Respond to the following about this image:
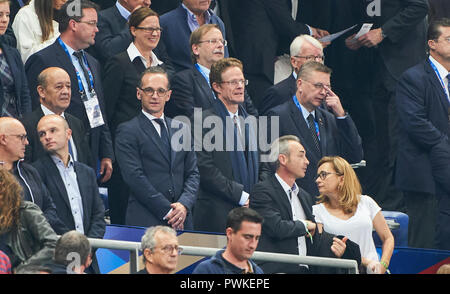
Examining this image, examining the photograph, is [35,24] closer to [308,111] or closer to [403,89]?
[308,111]

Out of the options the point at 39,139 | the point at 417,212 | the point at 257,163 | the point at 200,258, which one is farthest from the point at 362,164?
the point at 39,139

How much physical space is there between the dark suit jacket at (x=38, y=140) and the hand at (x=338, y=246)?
1824 millimetres

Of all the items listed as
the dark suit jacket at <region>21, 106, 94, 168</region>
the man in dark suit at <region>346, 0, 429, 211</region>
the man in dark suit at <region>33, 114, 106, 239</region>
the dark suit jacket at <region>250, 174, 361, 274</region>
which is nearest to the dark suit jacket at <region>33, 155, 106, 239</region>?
the man in dark suit at <region>33, 114, 106, 239</region>

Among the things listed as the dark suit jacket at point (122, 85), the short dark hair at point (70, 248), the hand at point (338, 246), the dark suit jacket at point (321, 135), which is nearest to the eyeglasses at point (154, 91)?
the dark suit jacket at point (122, 85)

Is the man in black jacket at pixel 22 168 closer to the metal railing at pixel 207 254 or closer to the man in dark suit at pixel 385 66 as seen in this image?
the metal railing at pixel 207 254

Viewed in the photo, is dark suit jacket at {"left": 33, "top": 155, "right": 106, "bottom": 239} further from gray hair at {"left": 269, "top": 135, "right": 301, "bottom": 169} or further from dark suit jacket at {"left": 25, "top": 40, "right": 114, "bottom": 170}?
gray hair at {"left": 269, "top": 135, "right": 301, "bottom": 169}

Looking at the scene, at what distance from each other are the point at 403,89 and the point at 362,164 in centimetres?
77

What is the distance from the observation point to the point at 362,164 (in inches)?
409

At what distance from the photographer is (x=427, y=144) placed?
9.83 m

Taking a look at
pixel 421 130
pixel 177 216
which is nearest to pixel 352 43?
pixel 421 130

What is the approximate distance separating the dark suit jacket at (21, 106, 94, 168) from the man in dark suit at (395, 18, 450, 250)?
2.59m

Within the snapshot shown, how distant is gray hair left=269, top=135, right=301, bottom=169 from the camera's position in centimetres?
889

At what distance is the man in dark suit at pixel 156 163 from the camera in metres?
8.82

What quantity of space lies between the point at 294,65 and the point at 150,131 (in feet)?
5.31
